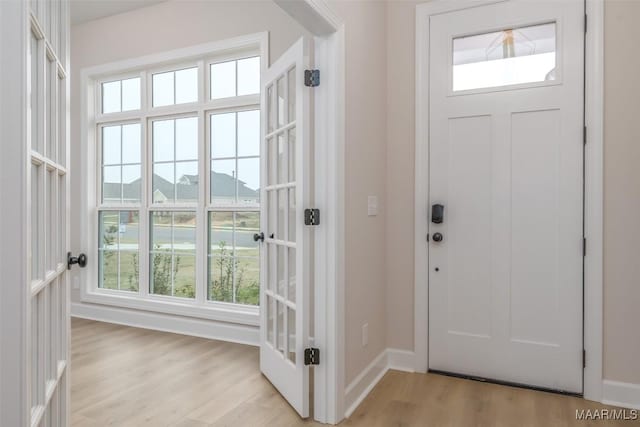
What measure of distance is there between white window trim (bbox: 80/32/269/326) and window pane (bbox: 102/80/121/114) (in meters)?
0.06

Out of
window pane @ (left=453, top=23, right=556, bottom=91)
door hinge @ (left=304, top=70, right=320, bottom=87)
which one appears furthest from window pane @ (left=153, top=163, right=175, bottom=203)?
window pane @ (left=453, top=23, right=556, bottom=91)

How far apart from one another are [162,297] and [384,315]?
2200mm

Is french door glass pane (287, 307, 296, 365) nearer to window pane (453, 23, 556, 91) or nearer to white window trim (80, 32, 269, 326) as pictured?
white window trim (80, 32, 269, 326)

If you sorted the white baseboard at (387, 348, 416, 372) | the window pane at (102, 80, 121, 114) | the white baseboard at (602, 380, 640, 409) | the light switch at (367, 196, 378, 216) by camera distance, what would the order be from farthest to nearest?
the window pane at (102, 80, 121, 114)
the white baseboard at (387, 348, 416, 372)
the light switch at (367, 196, 378, 216)
the white baseboard at (602, 380, 640, 409)

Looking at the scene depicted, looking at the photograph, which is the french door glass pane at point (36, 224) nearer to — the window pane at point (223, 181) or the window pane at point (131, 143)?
the window pane at point (223, 181)

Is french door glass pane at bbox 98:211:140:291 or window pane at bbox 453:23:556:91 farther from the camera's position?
french door glass pane at bbox 98:211:140:291

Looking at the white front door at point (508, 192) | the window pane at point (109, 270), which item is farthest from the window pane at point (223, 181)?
the white front door at point (508, 192)

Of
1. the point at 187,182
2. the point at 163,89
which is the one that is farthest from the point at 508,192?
the point at 163,89

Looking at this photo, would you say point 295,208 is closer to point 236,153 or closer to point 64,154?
point 64,154

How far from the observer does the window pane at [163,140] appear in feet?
13.0

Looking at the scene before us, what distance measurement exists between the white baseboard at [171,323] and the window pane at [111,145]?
147 centimetres

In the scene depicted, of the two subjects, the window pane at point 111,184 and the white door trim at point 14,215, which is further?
the window pane at point 111,184

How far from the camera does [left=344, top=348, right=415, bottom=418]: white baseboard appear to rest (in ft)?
7.78

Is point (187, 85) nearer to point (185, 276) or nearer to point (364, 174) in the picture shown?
point (185, 276)
